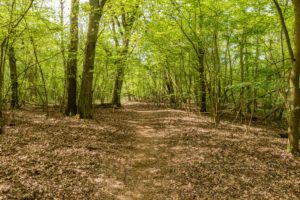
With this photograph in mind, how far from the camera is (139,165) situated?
10.5 meters

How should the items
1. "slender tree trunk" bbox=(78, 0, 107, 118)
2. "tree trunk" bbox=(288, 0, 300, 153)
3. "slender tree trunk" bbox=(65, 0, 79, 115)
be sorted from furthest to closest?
1. "slender tree trunk" bbox=(65, 0, 79, 115)
2. "slender tree trunk" bbox=(78, 0, 107, 118)
3. "tree trunk" bbox=(288, 0, 300, 153)

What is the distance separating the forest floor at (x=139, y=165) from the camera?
799cm

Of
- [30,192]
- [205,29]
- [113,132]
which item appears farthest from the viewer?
[205,29]

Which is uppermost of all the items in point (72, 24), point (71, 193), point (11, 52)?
point (72, 24)

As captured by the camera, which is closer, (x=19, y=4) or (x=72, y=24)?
(x=19, y=4)

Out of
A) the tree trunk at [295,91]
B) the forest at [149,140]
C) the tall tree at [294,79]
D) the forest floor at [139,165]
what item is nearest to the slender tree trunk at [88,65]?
the forest at [149,140]

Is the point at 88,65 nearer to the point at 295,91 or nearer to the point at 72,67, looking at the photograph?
the point at 72,67

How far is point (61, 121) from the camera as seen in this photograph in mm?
17172

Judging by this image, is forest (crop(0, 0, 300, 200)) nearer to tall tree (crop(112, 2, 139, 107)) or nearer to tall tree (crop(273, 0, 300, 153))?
tall tree (crop(273, 0, 300, 153))

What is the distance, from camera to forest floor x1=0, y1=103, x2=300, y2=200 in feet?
26.2

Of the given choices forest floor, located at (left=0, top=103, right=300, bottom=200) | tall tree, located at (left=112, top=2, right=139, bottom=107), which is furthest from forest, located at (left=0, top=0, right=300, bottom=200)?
tall tree, located at (left=112, top=2, right=139, bottom=107)

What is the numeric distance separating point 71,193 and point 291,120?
32.4 feet

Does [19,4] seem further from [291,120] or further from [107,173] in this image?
[291,120]

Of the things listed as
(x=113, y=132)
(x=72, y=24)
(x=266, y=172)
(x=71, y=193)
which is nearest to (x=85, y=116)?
(x=113, y=132)
